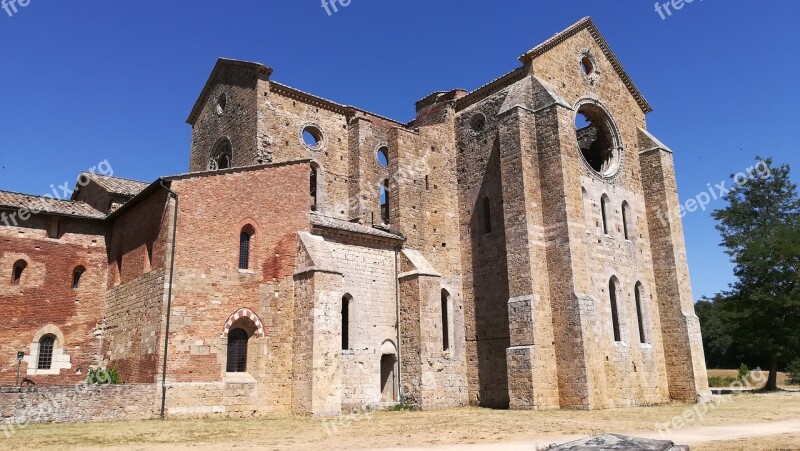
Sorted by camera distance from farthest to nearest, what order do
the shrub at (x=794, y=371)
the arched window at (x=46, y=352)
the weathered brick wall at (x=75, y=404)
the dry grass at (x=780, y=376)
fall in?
the dry grass at (x=780, y=376) → the shrub at (x=794, y=371) → the arched window at (x=46, y=352) → the weathered brick wall at (x=75, y=404)

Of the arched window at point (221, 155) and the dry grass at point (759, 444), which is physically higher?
the arched window at point (221, 155)

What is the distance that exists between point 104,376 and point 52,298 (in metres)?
3.58

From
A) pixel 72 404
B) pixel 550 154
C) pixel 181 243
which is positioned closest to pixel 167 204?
pixel 181 243

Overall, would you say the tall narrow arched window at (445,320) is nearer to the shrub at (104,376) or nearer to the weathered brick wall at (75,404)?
the weathered brick wall at (75,404)

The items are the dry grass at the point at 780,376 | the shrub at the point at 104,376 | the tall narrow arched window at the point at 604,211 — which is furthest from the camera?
the dry grass at the point at 780,376

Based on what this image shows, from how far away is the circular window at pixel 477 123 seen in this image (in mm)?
25812

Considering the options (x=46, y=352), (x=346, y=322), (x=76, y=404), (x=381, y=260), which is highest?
(x=381, y=260)

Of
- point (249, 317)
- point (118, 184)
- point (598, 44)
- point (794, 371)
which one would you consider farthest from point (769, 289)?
point (118, 184)

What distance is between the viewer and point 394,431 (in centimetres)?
1373

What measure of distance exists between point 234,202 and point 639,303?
55.9 ft

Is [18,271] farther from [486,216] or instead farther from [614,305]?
[614,305]

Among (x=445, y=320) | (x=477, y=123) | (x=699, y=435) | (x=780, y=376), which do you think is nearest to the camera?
(x=699, y=435)

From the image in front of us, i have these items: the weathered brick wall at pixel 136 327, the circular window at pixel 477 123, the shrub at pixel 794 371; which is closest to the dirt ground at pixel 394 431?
the weathered brick wall at pixel 136 327

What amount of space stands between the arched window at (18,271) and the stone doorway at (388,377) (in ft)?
41.6
